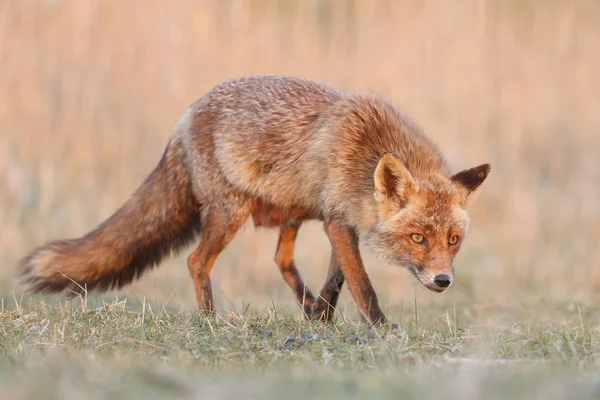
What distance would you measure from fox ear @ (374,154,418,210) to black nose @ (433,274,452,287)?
2.01 feet

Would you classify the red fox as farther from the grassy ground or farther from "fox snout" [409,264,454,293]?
the grassy ground

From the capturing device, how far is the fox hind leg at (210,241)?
6.80m

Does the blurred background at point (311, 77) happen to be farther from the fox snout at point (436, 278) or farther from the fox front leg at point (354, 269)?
the fox snout at point (436, 278)

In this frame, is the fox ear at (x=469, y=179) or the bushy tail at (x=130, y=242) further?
the bushy tail at (x=130, y=242)

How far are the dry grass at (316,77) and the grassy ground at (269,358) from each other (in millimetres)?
4726

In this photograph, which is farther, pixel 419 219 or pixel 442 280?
pixel 419 219

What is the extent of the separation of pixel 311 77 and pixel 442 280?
242 inches

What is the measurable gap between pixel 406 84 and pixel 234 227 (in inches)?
199

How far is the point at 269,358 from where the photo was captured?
4312 millimetres

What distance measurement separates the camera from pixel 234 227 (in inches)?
269

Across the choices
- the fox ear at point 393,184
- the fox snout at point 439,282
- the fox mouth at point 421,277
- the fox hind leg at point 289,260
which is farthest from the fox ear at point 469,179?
the fox hind leg at point 289,260

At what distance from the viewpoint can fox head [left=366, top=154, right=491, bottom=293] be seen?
226 inches

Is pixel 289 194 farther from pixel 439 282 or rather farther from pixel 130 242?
pixel 439 282

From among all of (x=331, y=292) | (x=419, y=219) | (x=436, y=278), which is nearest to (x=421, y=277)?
(x=436, y=278)
